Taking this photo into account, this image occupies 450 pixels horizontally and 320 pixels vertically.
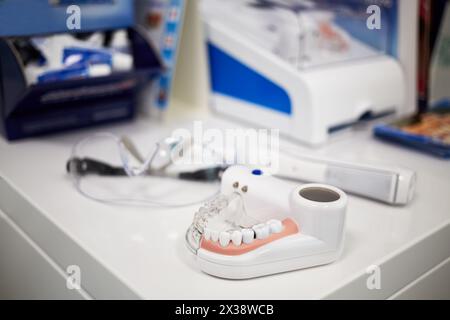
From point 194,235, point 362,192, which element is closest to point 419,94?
point 362,192

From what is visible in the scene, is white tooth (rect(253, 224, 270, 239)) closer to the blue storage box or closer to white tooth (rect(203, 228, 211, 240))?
white tooth (rect(203, 228, 211, 240))

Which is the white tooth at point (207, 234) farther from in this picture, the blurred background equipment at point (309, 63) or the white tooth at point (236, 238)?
the blurred background equipment at point (309, 63)

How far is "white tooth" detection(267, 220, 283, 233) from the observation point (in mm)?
532

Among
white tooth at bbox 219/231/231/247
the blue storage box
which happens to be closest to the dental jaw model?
white tooth at bbox 219/231/231/247

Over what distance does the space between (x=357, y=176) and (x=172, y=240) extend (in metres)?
0.28

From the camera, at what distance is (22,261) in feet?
2.41

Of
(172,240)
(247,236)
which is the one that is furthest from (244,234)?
(172,240)

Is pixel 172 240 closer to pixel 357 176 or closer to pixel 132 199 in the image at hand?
pixel 132 199

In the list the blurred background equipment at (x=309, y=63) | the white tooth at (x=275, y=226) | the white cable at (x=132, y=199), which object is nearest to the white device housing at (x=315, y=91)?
the blurred background equipment at (x=309, y=63)

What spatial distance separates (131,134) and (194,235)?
444 mm

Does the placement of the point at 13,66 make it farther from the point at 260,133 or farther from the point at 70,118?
the point at 260,133

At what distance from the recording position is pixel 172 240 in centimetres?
60

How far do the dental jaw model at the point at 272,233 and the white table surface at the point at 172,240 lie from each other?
0.02m
